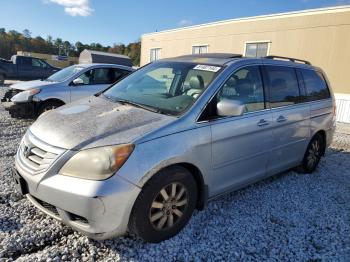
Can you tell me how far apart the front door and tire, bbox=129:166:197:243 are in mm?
385

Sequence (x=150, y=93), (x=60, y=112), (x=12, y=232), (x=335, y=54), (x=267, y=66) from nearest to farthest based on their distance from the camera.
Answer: (x=12, y=232)
(x=60, y=112)
(x=150, y=93)
(x=267, y=66)
(x=335, y=54)

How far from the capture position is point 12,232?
305 cm

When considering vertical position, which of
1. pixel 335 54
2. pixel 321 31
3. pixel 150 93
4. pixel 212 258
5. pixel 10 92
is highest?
pixel 321 31

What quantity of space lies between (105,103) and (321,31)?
15.0 metres

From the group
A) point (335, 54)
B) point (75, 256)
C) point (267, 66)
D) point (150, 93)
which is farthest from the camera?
point (335, 54)

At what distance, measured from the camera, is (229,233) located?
338 centimetres

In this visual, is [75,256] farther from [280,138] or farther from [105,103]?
[280,138]

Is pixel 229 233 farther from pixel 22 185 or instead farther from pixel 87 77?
pixel 87 77

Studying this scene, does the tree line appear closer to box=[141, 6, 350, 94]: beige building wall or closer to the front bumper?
box=[141, 6, 350, 94]: beige building wall

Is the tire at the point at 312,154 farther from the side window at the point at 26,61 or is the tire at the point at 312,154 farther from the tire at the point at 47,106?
the side window at the point at 26,61

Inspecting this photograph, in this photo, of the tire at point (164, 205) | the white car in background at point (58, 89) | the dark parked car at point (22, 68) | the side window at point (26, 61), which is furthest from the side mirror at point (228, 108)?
the side window at point (26, 61)

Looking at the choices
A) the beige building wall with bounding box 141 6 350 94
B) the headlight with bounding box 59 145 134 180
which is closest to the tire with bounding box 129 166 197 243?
the headlight with bounding box 59 145 134 180

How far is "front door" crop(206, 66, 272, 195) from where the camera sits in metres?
3.41

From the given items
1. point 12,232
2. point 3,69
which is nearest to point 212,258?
point 12,232
